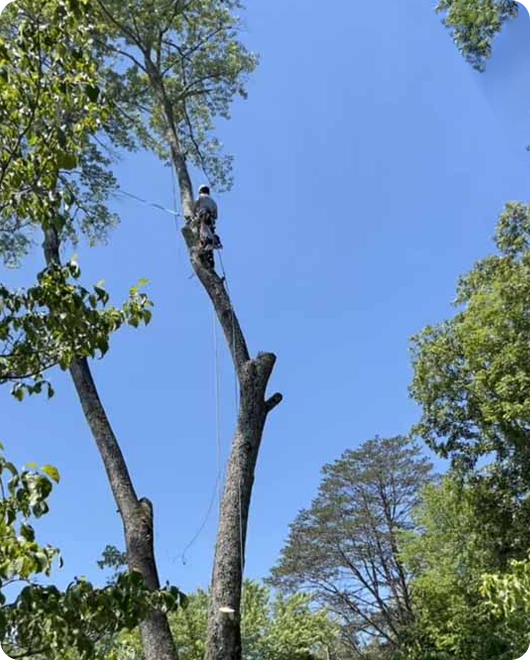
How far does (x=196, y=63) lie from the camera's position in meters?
6.70

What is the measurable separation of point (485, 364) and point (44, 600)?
761cm

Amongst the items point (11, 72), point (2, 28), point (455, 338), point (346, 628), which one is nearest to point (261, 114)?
point (2, 28)

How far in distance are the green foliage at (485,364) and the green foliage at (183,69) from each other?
4050 millimetres

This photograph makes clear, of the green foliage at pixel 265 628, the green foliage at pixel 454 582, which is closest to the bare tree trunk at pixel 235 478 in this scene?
the green foliage at pixel 454 582

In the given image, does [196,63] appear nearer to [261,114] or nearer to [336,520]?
[261,114]

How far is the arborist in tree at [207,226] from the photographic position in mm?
4121

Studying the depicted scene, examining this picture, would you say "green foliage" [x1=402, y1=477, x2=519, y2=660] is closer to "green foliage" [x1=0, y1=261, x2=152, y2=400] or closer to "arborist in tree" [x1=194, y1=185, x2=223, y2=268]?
"arborist in tree" [x1=194, y1=185, x2=223, y2=268]

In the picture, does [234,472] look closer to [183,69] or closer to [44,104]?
[44,104]

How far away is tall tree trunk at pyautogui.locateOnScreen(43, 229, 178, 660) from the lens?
Result: 267cm

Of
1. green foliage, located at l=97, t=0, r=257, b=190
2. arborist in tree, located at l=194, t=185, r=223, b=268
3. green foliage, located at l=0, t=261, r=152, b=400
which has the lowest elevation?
green foliage, located at l=0, t=261, r=152, b=400

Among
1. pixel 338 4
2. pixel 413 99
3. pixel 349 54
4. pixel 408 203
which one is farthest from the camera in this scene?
pixel 408 203

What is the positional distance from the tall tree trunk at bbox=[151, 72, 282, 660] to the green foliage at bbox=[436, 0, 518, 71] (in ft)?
11.6

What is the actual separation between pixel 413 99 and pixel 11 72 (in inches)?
232

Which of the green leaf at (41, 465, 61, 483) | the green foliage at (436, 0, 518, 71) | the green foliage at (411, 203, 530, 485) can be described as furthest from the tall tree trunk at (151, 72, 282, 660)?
the green foliage at (411, 203, 530, 485)
